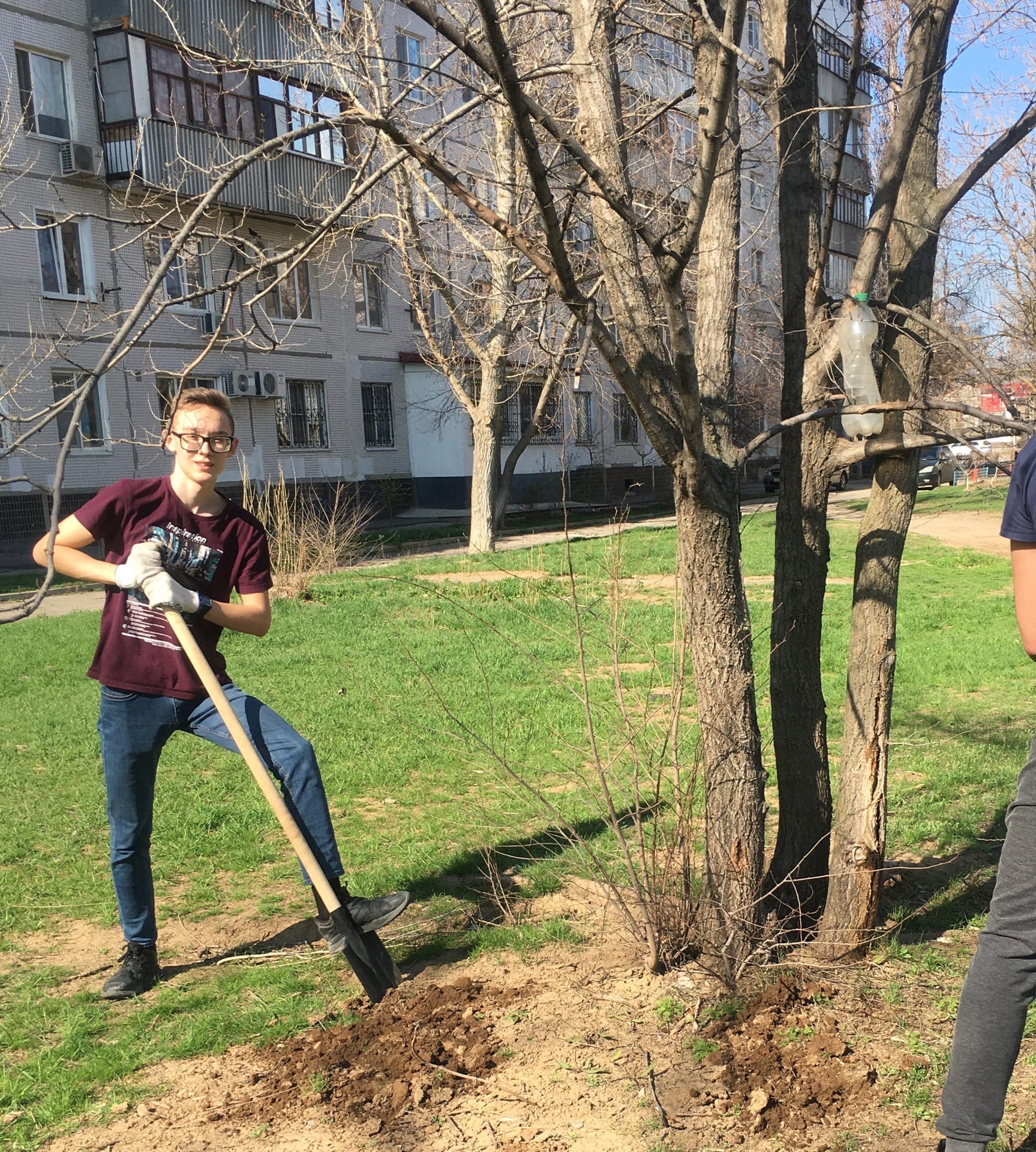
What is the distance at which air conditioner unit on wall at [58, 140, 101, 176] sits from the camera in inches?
776

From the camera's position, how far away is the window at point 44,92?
19.4m

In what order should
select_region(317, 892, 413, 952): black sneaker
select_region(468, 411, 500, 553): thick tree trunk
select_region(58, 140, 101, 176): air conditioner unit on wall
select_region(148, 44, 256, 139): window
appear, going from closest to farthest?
select_region(317, 892, 413, 952): black sneaker < select_region(468, 411, 500, 553): thick tree trunk < select_region(58, 140, 101, 176): air conditioner unit on wall < select_region(148, 44, 256, 139): window

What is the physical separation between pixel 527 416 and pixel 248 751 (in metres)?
26.9

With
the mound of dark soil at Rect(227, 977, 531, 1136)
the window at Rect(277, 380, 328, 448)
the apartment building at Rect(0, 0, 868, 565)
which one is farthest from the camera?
the window at Rect(277, 380, 328, 448)

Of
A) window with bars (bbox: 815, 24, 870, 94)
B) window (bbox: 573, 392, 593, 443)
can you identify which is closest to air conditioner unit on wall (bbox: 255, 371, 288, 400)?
window (bbox: 573, 392, 593, 443)

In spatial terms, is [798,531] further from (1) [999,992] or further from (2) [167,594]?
(2) [167,594]

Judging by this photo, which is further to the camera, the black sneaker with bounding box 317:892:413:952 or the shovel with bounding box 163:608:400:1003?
the black sneaker with bounding box 317:892:413:952

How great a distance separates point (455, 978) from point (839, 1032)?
1183 millimetres

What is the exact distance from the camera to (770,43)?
11.4ft

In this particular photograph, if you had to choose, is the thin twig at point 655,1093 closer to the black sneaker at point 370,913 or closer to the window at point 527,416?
the black sneaker at point 370,913

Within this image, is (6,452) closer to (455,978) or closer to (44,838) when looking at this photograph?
(455,978)

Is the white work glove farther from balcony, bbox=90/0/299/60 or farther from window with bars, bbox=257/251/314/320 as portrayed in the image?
window with bars, bbox=257/251/314/320

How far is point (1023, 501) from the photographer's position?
2186mm

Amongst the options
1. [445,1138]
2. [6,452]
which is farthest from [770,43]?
[445,1138]
